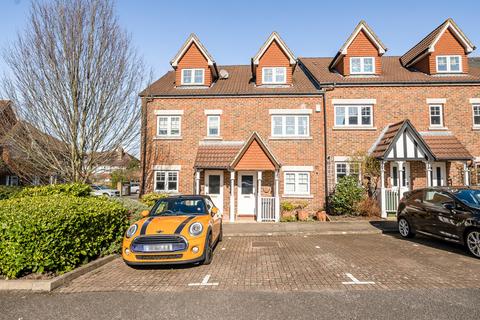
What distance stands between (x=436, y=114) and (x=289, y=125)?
26.7 feet

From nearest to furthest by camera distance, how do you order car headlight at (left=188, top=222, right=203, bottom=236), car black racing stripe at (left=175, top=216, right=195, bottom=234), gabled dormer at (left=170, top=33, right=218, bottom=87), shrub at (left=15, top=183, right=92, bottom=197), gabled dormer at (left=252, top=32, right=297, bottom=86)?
car black racing stripe at (left=175, top=216, right=195, bottom=234) → car headlight at (left=188, top=222, right=203, bottom=236) → shrub at (left=15, top=183, right=92, bottom=197) → gabled dormer at (left=252, top=32, right=297, bottom=86) → gabled dormer at (left=170, top=33, right=218, bottom=87)

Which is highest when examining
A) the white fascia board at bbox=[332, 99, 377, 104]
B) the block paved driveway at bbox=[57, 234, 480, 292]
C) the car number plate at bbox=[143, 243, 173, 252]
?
the white fascia board at bbox=[332, 99, 377, 104]

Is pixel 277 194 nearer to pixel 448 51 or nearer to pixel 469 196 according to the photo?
pixel 469 196

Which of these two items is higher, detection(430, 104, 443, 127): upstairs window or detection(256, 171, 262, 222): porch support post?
detection(430, 104, 443, 127): upstairs window

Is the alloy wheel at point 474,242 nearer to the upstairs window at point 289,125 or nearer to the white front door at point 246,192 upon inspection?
the upstairs window at point 289,125

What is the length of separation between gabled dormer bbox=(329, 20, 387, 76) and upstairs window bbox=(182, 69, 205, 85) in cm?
853

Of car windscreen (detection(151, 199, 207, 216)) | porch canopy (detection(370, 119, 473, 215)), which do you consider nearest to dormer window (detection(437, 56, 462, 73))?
porch canopy (detection(370, 119, 473, 215))

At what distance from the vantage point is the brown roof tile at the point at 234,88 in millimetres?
15105

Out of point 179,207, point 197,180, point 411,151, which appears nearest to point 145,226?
point 179,207

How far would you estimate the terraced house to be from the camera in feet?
46.6

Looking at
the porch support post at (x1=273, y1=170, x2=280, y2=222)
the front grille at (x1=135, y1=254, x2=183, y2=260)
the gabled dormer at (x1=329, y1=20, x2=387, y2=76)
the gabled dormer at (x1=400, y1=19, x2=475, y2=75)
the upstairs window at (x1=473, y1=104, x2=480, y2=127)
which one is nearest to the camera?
the front grille at (x1=135, y1=254, x2=183, y2=260)

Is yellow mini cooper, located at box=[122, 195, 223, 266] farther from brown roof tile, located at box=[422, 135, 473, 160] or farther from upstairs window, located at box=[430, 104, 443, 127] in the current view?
upstairs window, located at box=[430, 104, 443, 127]

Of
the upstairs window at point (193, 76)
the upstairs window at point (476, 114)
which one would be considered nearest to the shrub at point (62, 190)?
the upstairs window at point (193, 76)

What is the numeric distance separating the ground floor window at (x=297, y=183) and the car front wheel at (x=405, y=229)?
5.44 metres
